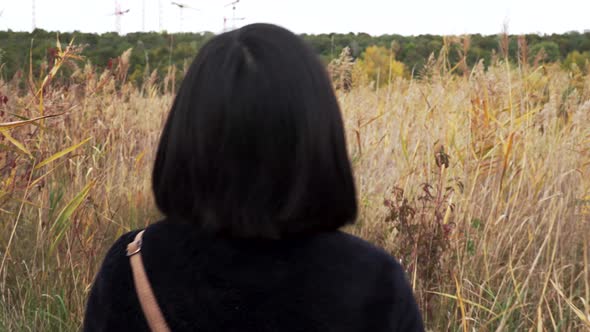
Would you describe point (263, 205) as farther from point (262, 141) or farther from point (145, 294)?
point (145, 294)

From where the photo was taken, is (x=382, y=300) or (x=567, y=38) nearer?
(x=382, y=300)

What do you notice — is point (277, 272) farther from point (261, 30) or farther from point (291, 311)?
point (261, 30)

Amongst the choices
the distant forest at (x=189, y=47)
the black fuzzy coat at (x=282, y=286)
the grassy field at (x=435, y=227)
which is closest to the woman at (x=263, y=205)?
the black fuzzy coat at (x=282, y=286)

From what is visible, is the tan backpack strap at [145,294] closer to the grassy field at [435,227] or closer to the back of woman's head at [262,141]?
the back of woman's head at [262,141]

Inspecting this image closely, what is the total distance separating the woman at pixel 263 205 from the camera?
86cm

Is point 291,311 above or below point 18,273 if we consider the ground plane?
above

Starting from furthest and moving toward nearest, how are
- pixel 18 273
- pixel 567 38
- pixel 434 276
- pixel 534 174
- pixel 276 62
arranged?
pixel 567 38 < pixel 534 174 < pixel 18 273 < pixel 434 276 < pixel 276 62

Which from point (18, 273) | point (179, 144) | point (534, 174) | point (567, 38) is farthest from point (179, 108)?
point (567, 38)

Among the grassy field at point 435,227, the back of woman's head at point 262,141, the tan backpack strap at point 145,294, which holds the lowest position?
the grassy field at point 435,227

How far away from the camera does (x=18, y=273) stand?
2.46m

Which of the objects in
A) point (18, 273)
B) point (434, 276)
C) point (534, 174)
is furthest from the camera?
point (534, 174)

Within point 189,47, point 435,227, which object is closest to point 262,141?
point 435,227

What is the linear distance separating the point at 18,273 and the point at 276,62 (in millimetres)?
1898

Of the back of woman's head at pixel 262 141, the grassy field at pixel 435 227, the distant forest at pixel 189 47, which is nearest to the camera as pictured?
the back of woman's head at pixel 262 141
